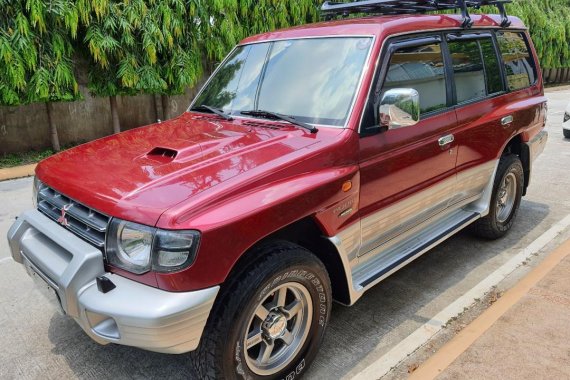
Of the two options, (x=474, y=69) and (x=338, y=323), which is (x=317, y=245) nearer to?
(x=338, y=323)

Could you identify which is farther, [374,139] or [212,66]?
[212,66]

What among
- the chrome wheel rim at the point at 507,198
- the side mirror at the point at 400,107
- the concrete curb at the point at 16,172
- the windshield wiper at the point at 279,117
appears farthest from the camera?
the concrete curb at the point at 16,172

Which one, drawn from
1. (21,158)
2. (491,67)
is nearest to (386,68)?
(491,67)

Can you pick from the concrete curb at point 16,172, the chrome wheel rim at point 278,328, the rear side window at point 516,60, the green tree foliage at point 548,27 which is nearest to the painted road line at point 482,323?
the chrome wheel rim at point 278,328

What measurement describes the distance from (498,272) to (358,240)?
176 centimetres

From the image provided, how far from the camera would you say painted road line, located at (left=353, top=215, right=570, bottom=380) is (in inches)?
116

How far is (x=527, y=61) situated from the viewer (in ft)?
16.5

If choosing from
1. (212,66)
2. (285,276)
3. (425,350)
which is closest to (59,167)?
(285,276)

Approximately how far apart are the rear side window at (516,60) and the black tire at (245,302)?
3.14 metres

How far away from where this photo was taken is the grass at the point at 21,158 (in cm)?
928

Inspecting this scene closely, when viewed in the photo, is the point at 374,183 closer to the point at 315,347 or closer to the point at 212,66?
the point at 315,347

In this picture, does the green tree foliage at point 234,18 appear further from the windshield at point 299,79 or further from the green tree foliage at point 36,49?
the windshield at point 299,79

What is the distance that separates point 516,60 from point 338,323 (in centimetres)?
323

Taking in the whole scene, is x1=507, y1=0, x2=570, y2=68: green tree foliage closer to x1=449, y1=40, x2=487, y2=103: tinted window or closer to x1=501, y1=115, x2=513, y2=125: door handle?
x1=501, y1=115, x2=513, y2=125: door handle
